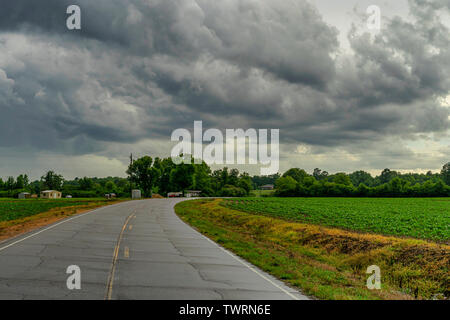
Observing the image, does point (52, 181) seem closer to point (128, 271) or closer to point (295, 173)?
point (295, 173)

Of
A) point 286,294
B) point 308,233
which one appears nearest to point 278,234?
point 308,233

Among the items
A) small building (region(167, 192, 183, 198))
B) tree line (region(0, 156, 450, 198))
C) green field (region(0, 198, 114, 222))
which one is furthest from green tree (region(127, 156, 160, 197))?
green field (region(0, 198, 114, 222))

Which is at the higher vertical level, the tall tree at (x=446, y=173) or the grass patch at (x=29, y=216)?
the tall tree at (x=446, y=173)

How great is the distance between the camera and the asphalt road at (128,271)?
8547mm

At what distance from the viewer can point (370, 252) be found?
52.9 ft

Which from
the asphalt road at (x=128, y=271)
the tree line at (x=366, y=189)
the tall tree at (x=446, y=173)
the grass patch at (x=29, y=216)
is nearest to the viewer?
the asphalt road at (x=128, y=271)

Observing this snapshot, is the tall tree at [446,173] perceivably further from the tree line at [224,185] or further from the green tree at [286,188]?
the green tree at [286,188]

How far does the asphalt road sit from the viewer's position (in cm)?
855

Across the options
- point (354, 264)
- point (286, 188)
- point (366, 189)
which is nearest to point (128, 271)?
point (354, 264)

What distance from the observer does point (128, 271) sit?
10.8m

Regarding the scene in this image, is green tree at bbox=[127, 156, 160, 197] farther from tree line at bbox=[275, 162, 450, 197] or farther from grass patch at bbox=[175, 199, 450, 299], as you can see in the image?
grass patch at bbox=[175, 199, 450, 299]

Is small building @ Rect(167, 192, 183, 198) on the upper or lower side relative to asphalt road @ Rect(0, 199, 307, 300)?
lower

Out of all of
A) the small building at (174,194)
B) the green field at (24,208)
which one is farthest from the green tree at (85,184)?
the green field at (24,208)
